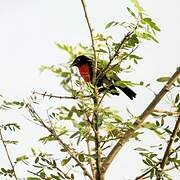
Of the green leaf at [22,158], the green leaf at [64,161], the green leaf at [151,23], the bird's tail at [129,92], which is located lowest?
the green leaf at [64,161]

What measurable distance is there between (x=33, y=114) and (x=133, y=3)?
120cm

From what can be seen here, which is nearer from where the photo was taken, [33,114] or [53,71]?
[33,114]

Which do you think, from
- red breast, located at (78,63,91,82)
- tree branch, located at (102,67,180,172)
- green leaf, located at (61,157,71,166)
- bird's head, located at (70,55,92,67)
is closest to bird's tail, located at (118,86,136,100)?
red breast, located at (78,63,91,82)

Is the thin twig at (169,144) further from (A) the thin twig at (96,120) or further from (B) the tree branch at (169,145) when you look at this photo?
(A) the thin twig at (96,120)

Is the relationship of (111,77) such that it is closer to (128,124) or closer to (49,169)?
(128,124)

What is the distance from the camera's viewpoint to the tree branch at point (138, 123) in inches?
131

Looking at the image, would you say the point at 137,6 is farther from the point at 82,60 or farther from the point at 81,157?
the point at 82,60

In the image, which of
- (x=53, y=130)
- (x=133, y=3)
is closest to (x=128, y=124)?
(x=53, y=130)

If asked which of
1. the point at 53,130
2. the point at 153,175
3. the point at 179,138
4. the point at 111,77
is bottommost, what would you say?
the point at 153,175

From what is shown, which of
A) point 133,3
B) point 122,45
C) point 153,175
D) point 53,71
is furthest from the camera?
point 53,71

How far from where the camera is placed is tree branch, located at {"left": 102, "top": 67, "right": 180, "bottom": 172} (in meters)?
3.32

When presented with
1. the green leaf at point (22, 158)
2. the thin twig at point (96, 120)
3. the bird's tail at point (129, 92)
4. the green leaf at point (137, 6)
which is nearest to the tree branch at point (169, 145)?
the thin twig at point (96, 120)

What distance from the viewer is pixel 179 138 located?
3.60m

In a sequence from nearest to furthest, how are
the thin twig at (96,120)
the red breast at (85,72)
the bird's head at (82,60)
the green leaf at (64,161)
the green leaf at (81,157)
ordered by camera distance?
the thin twig at (96,120)
the green leaf at (81,157)
the green leaf at (64,161)
the bird's head at (82,60)
the red breast at (85,72)
